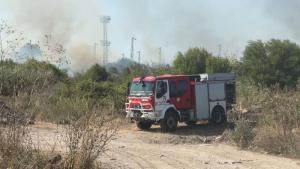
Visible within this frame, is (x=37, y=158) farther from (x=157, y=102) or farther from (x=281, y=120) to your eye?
(x=157, y=102)

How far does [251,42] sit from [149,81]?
1334 inches

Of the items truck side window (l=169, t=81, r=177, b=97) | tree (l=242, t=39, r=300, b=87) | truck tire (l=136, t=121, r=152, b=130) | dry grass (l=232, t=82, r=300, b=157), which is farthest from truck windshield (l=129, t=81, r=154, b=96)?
tree (l=242, t=39, r=300, b=87)

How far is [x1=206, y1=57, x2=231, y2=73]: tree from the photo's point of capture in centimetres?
5166

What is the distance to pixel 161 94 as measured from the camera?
24.7 meters

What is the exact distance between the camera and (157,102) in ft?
80.7

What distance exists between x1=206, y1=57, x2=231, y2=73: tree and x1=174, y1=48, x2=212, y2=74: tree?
1382 mm

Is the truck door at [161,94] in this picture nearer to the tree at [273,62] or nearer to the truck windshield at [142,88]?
the truck windshield at [142,88]

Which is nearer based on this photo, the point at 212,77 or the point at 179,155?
the point at 179,155

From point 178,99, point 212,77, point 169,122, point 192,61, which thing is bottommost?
point 169,122

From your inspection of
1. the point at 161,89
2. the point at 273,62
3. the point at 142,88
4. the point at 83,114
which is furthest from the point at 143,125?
the point at 273,62

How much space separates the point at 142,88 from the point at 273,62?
3053 cm

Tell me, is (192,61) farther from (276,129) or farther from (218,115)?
(276,129)

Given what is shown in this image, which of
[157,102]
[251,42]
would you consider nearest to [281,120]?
[157,102]

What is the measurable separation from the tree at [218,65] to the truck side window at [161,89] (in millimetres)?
26942
